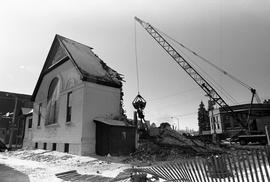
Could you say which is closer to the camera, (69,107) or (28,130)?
(69,107)

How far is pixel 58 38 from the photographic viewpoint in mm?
24891

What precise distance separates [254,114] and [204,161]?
2109 inches

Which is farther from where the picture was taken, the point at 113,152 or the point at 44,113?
the point at 44,113

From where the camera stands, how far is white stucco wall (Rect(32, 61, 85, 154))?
18719 mm

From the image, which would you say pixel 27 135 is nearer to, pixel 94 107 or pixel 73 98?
pixel 73 98

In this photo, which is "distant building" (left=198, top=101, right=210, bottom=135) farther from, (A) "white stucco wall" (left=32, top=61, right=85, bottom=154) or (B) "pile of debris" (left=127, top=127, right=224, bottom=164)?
(A) "white stucco wall" (left=32, top=61, right=85, bottom=154)

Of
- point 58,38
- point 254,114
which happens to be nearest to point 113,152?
point 58,38

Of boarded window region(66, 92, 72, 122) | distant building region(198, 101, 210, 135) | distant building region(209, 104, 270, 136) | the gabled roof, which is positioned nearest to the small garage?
boarded window region(66, 92, 72, 122)

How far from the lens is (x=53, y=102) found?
23906mm

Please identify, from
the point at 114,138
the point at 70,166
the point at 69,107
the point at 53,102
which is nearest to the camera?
the point at 70,166

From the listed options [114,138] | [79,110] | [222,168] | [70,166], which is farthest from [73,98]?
[222,168]

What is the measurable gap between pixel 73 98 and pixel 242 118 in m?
40.2

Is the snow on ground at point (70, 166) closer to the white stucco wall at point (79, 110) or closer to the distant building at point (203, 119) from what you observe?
the white stucco wall at point (79, 110)

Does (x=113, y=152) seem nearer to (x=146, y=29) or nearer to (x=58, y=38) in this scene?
(x=58, y=38)
